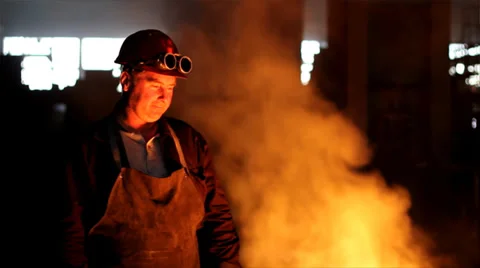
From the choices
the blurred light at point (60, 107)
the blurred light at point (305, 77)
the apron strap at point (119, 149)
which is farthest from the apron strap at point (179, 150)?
the blurred light at point (305, 77)

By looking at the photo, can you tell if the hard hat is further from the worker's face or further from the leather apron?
the leather apron

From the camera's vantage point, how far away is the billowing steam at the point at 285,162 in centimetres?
372

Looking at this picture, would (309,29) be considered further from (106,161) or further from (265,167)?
(106,161)

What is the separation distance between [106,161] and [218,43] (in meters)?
1.21

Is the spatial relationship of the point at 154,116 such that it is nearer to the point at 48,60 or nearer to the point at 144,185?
the point at 144,185

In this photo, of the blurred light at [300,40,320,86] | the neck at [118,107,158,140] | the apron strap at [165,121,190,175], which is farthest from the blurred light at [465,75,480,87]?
the neck at [118,107,158,140]

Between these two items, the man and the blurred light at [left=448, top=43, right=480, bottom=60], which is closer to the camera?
the man

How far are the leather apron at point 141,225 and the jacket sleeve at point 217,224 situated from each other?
246 millimetres

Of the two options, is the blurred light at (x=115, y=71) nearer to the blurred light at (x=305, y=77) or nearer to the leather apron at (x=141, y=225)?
the leather apron at (x=141, y=225)

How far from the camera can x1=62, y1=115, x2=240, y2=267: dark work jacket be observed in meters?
2.78

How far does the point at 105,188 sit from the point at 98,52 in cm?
103

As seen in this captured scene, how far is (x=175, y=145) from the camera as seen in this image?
302 centimetres

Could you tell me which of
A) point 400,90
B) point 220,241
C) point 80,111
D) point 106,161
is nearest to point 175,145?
point 106,161

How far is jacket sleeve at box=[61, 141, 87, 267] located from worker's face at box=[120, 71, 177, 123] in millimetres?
368
